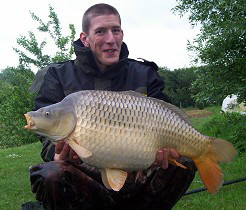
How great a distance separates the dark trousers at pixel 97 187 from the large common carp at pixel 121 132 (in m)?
0.23

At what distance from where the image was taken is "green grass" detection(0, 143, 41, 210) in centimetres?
279

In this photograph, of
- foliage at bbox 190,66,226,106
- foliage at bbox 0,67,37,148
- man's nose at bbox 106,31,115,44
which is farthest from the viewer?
foliage at bbox 0,67,37,148

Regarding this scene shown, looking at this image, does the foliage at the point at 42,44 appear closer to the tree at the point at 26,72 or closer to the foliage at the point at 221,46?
the tree at the point at 26,72

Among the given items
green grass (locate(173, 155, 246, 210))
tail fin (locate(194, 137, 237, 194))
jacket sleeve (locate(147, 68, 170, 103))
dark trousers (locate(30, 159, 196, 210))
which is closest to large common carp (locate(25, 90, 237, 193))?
tail fin (locate(194, 137, 237, 194))

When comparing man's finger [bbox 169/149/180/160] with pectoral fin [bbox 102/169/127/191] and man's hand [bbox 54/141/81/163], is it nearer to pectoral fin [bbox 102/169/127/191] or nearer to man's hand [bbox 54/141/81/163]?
pectoral fin [bbox 102/169/127/191]

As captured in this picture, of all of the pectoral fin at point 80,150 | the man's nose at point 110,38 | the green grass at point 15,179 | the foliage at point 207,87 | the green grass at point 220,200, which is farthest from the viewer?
the foliage at point 207,87

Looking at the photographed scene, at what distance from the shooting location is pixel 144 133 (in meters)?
1.30

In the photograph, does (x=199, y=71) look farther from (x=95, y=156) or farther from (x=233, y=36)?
(x=95, y=156)

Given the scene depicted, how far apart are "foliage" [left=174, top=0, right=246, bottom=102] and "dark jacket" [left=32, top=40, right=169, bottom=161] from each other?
67.7 inches

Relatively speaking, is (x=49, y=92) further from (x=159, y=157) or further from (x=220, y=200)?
(x=220, y=200)

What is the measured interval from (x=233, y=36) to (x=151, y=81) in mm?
1905

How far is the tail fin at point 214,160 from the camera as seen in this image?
1427 mm

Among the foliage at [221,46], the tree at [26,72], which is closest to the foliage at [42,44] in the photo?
the tree at [26,72]

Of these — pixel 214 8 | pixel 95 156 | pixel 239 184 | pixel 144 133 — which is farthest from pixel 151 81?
pixel 214 8
